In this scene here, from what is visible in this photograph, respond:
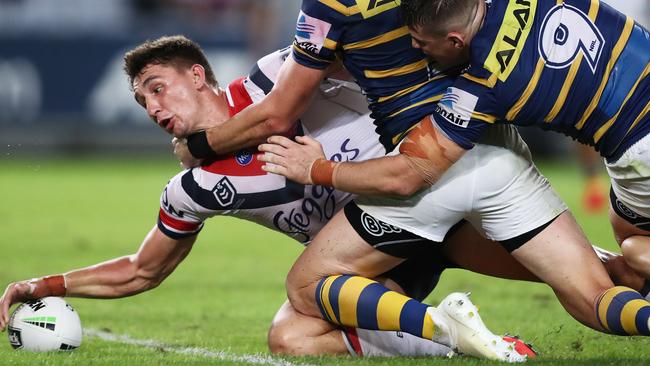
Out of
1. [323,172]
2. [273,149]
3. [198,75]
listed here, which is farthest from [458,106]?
[198,75]

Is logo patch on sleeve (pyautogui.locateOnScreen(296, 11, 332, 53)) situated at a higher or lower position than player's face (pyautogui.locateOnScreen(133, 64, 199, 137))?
higher

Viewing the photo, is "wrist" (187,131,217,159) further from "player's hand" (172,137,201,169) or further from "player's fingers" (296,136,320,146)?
"player's fingers" (296,136,320,146)

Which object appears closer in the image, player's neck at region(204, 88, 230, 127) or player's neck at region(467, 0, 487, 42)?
player's neck at region(467, 0, 487, 42)

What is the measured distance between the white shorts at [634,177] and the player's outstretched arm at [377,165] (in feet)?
2.18

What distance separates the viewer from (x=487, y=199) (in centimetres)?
475

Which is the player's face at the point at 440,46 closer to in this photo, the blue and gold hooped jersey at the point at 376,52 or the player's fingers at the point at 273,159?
the blue and gold hooped jersey at the point at 376,52

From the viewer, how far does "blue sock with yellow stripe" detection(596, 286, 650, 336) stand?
4.42m

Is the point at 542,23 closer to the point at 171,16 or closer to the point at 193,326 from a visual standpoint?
the point at 193,326

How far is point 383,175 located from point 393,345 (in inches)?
31.8

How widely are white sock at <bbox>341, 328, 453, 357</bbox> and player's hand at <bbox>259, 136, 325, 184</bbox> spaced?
0.73m

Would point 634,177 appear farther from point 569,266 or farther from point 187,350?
point 187,350

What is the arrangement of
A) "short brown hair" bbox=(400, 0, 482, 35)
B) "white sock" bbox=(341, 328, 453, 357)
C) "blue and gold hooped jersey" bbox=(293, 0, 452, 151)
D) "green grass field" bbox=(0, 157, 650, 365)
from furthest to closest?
"green grass field" bbox=(0, 157, 650, 365), "white sock" bbox=(341, 328, 453, 357), "blue and gold hooped jersey" bbox=(293, 0, 452, 151), "short brown hair" bbox=(400, 0, 482, 35)

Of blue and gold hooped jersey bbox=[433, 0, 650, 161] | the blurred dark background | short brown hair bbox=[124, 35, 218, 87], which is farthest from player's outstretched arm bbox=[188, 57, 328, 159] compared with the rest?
the blurred dark background

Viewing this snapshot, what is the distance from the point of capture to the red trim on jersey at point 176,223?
17.6ft
